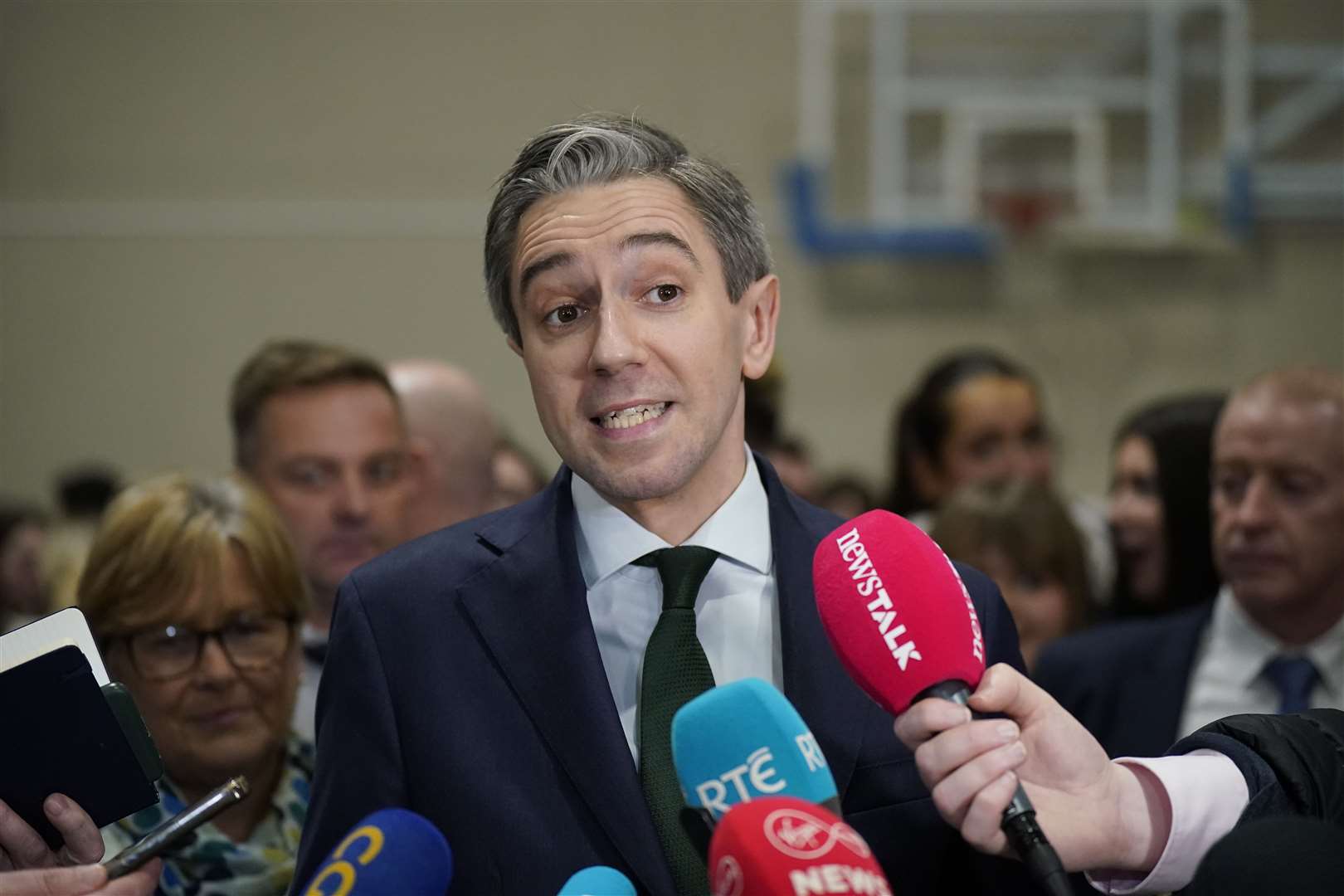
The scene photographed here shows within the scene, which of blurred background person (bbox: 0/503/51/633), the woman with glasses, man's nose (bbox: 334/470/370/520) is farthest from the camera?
blurred background person (bbox: 0/503/51/633)

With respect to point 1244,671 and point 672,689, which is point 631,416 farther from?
point 1244,671

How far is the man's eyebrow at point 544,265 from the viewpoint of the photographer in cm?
185

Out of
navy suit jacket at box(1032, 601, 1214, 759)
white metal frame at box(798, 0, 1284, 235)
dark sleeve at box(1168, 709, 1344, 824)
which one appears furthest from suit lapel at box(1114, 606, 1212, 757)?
white metal frame at box(798, 0, 1284, 235)

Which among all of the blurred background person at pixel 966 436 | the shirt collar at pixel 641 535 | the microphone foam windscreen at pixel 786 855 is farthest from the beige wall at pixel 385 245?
the microphone foam windscreen at pixel 786 855

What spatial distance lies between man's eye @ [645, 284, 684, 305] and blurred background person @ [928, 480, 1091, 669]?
176cm

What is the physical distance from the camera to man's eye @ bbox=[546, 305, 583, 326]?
1884 mm

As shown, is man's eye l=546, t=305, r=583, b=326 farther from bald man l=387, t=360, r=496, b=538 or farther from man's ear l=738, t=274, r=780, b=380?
bald man l=387, t=360, r=496, b=538

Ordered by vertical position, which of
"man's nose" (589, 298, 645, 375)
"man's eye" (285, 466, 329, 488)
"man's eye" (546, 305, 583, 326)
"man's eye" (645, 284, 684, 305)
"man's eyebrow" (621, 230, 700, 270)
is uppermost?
"man's eyebrow" (621, 230, 700, 270)

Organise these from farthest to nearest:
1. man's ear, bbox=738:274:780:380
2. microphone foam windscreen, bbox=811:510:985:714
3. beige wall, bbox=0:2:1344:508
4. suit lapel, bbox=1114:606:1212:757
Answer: beige wall, bbox=0:2:1344:508
suit lapel, bbox=1114:606:1212:757
man's ear, bbox=738:274:780:380
microphone foam windscreen, bbox=811:510:985:714

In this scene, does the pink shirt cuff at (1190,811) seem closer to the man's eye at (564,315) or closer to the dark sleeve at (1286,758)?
the dark sleeve at (1286,758)

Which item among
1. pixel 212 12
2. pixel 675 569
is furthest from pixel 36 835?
pixel 212 12

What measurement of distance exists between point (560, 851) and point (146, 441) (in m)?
7.10

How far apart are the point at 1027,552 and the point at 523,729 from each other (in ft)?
6.56

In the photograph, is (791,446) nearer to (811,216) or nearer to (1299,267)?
(811,216)
